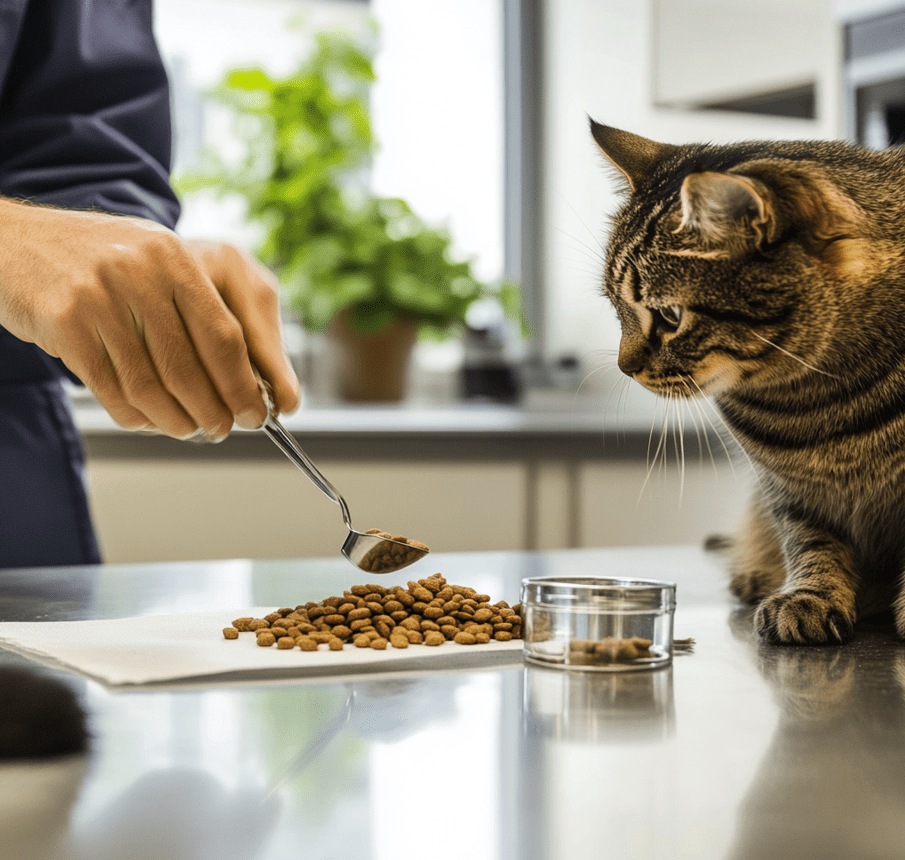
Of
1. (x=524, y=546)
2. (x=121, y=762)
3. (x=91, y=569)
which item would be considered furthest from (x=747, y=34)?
(x=121, y=762)

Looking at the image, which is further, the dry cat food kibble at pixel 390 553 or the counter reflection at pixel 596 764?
the dry cat food kibble at pixel 390 553

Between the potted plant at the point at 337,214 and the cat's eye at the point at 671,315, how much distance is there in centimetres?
198

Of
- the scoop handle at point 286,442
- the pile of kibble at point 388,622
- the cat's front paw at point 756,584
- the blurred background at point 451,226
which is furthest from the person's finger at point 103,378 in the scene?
the blurred background at point 451,226

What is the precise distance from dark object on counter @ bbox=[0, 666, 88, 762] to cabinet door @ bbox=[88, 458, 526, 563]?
1681 millimetres

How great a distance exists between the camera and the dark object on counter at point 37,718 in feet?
1.75

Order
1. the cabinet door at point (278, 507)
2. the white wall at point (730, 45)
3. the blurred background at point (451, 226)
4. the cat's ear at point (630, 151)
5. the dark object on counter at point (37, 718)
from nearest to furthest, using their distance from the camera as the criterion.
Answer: the dark object on counter at point (37, 718) → the cat's ear at point (630, 151) → the cabinet door at point (278, 507) → the blurred background at point (451, 226) → the white wall at point (730, 45)

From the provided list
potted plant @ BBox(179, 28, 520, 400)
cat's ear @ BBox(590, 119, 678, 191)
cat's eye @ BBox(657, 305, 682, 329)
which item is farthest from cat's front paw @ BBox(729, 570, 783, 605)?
potted plant @ BBox(179, 28, 520, 400)

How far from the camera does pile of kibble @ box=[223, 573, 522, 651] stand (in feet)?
2.56

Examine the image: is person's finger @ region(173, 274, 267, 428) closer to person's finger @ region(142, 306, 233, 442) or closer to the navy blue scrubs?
person's finger @ region(142, 306, 233, 442)

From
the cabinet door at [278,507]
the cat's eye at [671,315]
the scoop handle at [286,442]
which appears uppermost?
the cat's eye at [671,315]

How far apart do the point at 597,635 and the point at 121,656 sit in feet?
→ 1.06

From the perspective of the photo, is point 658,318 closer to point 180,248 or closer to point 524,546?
point 180,248

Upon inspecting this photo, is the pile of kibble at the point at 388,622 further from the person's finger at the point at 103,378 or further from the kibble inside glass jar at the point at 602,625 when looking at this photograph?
the person's finger at the point at 103,378

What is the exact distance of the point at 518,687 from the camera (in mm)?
670
